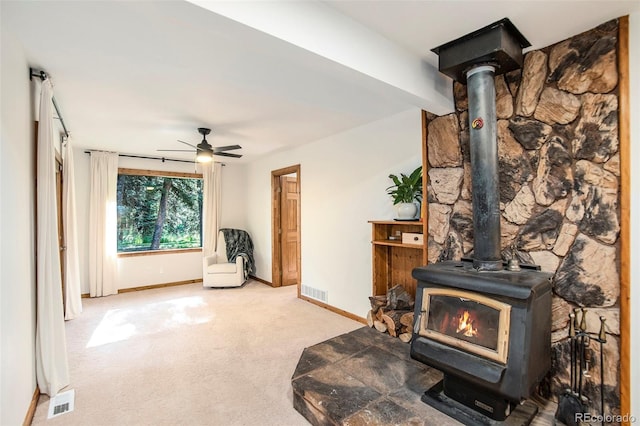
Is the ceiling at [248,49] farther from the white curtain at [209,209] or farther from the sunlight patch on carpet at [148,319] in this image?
the white curtain at [209,209]

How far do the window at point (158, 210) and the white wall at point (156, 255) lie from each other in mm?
179

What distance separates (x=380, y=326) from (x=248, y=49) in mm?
2684

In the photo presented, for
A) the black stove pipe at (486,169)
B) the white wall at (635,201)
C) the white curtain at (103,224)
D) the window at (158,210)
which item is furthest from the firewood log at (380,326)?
the white curtain at (103,224)

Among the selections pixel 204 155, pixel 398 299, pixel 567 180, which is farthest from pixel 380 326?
pixel 204 155

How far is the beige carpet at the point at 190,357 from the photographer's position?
212 cm

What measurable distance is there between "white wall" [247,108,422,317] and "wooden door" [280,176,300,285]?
639mm

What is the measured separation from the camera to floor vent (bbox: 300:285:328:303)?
433 cm

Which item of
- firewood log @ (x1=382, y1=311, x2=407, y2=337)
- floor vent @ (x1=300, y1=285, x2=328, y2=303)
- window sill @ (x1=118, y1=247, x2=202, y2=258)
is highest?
window sill @ (x1=118, y1=247, x2=202, y2=258)

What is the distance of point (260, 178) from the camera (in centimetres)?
591

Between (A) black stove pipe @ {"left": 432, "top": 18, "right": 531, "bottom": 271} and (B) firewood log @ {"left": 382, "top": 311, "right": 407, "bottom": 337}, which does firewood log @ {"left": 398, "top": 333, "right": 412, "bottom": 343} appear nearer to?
(B) firewood log @ {"left": 382, "top": 311, "right": 407, "bottom": 337}

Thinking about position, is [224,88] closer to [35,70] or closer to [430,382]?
[35,70]

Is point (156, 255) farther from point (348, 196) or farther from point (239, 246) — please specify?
point (348, 196)

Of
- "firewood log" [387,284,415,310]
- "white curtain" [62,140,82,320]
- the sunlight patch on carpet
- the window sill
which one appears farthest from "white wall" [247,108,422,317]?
"white curtain" [62,140,82,320]

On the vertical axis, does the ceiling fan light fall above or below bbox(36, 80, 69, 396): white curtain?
above
